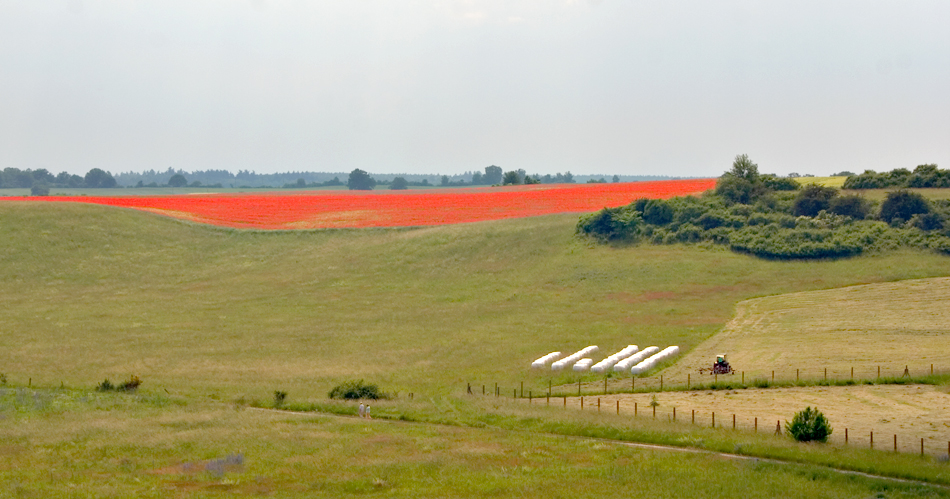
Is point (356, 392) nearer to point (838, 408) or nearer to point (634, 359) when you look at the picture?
point (634, 359)

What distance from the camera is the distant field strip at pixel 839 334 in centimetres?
5056

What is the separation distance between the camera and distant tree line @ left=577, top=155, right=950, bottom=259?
8644 centimetres

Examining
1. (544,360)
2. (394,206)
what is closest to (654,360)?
(544,360)

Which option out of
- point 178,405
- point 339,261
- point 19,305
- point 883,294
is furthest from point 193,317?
point 883,294

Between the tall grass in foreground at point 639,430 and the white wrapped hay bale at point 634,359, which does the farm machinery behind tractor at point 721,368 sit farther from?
the tall grass in foreground at point 639,430

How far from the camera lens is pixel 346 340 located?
212 ft

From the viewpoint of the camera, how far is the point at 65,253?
9894 cm

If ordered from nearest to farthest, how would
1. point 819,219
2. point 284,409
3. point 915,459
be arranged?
point 915,459, point 284,409, point 819,219

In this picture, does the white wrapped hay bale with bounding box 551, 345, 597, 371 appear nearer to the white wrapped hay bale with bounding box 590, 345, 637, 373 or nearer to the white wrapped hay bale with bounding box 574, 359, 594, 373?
the white wrapped hay bale with bounding box 574, 359, 594, 373

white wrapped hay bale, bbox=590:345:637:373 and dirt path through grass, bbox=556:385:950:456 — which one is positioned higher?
dirt path through grass, bbox=556:385:950:456

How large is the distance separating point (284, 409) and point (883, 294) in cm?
5082

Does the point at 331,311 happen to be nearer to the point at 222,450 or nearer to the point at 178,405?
the point at 178,405

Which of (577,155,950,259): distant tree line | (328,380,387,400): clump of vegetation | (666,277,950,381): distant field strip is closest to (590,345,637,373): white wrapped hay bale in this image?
(666,277,950,381): distant field strip

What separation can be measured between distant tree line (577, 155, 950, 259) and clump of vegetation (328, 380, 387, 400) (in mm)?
53117
